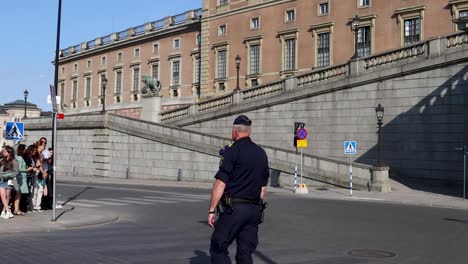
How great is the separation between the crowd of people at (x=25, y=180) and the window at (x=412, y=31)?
97.3 feet

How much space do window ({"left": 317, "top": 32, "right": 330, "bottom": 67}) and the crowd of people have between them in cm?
3125

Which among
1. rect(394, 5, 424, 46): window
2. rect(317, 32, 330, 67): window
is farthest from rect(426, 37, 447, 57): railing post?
rect(317, 32, 330, 67): window

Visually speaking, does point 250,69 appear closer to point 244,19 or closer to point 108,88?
point 244,19

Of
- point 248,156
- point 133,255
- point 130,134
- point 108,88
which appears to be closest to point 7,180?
point 133,255

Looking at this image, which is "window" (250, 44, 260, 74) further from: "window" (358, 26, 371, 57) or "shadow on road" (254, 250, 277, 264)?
"shadow on road" (254, 250, 277, 264)

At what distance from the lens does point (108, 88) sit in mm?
72938

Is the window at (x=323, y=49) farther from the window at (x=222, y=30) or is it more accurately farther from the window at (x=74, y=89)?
the window at (x=74, y=89)

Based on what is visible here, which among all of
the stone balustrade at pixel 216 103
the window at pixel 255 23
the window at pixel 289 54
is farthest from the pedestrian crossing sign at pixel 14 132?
the window at pixel 255 23

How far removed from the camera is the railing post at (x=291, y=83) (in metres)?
34.1

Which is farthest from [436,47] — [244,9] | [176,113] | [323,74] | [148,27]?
[148,27]

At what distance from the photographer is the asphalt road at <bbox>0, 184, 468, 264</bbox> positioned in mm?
9320

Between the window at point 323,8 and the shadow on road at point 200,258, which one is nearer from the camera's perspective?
the shadow on road at point 200,258

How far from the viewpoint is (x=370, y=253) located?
998 centimetres

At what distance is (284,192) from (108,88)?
50782 millimetres
